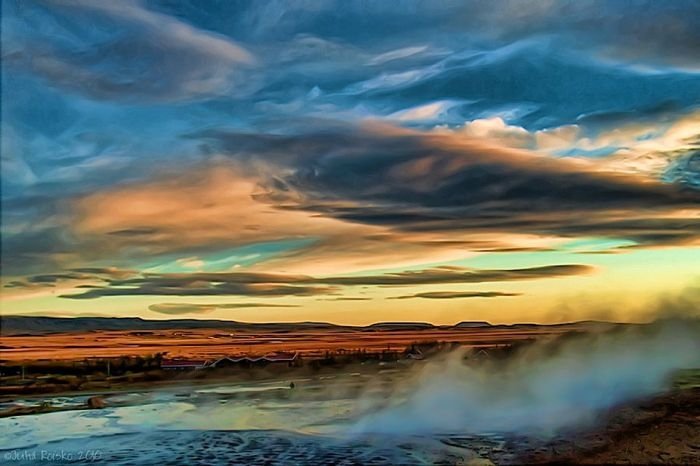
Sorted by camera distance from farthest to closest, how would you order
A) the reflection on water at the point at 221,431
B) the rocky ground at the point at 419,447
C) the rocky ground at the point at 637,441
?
1. the reflection on water at the point at 221,431
2. the rocky ground at the point at 419,447
3. the rocky ground at the point at 637,441

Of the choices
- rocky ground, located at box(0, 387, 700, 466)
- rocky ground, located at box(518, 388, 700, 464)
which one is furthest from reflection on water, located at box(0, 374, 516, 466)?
rocky ground, located at box(518, 388, 700, 464)

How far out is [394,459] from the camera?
271 inches

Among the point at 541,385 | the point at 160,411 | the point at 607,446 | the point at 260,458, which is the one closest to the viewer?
the point at 607,446

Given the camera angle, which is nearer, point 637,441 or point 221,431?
point 637,441

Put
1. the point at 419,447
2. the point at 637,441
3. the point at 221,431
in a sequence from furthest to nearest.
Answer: the point at 221,431
the point at 419,447
the point at 637,441

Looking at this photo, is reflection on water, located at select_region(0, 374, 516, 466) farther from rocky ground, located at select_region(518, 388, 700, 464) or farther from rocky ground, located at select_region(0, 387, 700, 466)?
rocky ground, located at select_region(518, 388, 700, 464)

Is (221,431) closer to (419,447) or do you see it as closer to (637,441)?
(419,447)

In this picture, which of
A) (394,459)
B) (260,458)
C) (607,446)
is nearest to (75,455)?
(260,458)

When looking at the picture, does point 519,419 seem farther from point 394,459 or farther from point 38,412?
point 38,412

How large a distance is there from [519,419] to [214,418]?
11.2 feet

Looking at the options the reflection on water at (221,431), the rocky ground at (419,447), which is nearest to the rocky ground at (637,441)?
the rocky ground at (419,447)

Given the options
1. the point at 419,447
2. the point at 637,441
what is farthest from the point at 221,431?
the point at 637,441

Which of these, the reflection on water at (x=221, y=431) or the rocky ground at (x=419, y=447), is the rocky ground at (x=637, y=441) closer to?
the rocky ground at (x=419, y=447)

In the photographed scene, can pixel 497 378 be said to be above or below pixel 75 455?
above
